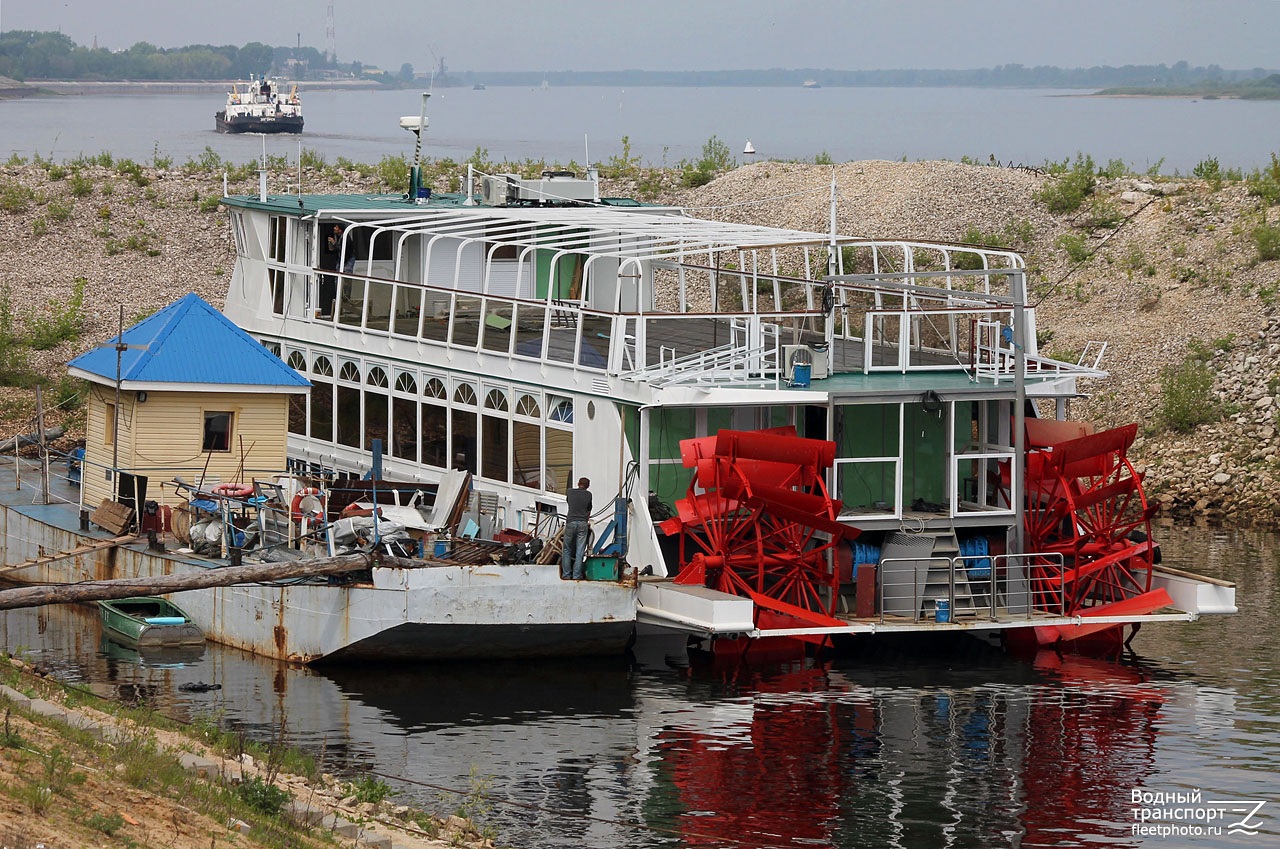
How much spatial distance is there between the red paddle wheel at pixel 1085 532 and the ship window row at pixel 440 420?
6026 millimetres

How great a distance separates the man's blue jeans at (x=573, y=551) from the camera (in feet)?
73.7

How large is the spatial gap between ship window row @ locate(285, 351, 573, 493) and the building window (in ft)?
6.82

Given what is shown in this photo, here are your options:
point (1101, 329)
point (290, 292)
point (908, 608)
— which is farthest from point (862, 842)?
point (1101, 329)

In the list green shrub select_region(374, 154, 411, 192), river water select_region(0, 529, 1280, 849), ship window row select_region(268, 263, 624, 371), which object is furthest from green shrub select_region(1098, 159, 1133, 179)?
river water select_region(0, 529, 1280, 849)

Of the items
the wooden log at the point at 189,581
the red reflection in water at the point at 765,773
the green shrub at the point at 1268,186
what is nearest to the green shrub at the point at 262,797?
the red reflection in water at the point at 765,773

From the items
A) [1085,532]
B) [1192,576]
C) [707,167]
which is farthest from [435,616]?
[707,167]

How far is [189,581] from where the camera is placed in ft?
69.4

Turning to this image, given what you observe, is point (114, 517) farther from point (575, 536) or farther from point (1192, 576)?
point (1192, 576)

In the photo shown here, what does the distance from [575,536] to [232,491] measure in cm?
530

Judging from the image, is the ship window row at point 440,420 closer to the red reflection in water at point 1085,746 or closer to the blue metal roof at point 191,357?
the blue metal roof at point 191,357

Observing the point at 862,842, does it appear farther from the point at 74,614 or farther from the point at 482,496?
the point at 74,614

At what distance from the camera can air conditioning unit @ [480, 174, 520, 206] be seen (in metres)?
30.7

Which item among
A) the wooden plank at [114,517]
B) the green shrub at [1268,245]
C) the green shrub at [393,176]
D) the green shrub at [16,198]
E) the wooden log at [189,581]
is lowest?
the wooden plank at [114,517]

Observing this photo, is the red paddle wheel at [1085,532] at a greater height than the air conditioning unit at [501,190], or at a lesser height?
lesser
